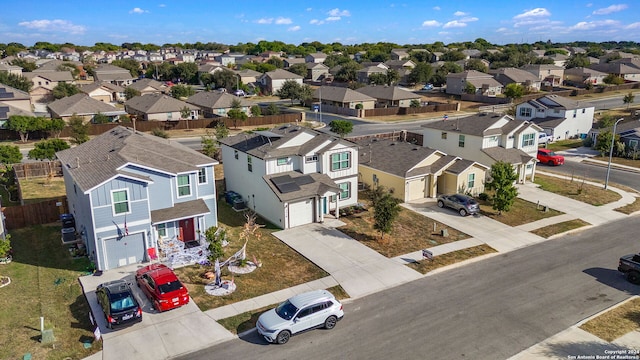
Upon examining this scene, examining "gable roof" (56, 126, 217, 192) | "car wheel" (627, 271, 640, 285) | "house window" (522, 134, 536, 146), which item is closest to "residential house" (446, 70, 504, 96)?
"house window" (522, 134, 536, 146)

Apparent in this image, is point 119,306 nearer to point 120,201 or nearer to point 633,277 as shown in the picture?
point 120,201

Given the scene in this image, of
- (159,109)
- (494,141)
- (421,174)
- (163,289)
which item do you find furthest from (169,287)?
(159,109)

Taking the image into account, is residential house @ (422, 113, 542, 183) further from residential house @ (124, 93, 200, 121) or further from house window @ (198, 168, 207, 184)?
residential house @ (124, 93, 200, 121)

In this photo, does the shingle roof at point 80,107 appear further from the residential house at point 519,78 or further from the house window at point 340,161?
the residential house at point 519,78

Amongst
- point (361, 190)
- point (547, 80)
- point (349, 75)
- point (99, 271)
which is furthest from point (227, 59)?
point (99, 271)

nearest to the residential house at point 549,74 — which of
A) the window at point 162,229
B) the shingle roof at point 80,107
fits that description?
the shingle roof at point 80,107
